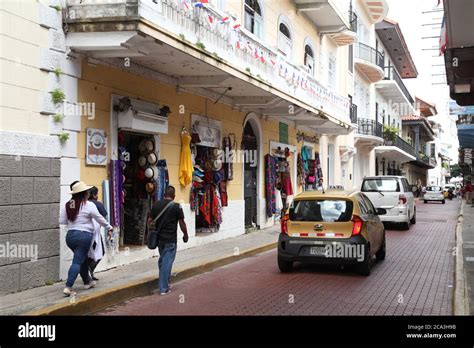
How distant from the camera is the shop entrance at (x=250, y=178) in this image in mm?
16016

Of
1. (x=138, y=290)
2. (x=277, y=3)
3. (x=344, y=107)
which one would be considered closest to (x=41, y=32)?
(x=138, y=290)

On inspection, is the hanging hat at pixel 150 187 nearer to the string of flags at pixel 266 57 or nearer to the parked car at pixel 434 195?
the string of flags at pixel 266 57

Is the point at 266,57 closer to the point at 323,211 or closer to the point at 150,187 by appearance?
the point at 150,187

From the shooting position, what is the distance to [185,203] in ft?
39.8

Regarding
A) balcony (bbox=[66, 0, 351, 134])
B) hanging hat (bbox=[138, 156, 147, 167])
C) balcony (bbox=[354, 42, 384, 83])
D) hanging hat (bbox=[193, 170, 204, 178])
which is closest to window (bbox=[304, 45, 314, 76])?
balcony (bbox=[66, 0, 351, 134])

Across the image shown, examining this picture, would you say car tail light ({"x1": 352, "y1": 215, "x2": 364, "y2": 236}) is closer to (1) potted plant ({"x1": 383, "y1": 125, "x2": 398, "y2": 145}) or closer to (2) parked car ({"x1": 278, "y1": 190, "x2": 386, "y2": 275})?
(2) parked car ({"x1": 278, "y1": 190, "x2": 386, "y2": 275})

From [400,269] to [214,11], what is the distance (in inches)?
247

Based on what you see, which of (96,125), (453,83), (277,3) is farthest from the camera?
(277,3)

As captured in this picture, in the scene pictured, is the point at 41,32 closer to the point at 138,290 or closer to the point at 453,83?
the point at 138,290

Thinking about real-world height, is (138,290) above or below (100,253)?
below

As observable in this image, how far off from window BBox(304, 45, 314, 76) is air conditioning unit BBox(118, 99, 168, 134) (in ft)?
36.1

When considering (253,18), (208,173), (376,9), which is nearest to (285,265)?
(208,173)

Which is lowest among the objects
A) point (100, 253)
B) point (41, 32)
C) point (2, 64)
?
point (100, 253)

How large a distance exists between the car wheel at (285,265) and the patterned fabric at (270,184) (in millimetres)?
7391
